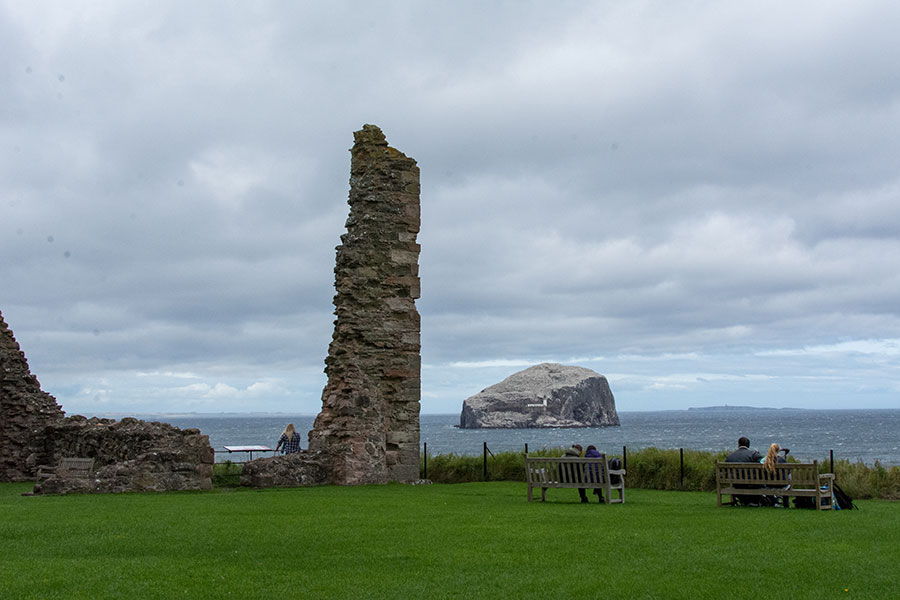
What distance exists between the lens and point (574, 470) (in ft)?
47.2

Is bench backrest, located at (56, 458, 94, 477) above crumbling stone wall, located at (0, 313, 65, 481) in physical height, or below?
below

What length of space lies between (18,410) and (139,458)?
23.1 feet

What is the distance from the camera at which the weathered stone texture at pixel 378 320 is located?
2027cm

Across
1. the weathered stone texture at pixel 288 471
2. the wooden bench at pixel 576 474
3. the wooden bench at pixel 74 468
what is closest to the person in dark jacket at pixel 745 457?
Answer: the wooden bench at pixel 576 474

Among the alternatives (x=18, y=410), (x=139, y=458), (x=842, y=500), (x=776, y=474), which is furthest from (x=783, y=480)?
(x=18, y=410)

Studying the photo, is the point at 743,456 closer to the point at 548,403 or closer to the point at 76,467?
the point at 76,467

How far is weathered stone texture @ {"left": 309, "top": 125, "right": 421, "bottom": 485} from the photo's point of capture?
20266 mm

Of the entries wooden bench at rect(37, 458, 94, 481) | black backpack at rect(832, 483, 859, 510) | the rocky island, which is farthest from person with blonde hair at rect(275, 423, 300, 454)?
the rocky island

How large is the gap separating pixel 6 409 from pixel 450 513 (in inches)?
567

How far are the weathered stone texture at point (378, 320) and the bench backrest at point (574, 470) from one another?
6.26 metres

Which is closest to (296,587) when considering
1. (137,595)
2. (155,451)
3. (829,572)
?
(137,595)

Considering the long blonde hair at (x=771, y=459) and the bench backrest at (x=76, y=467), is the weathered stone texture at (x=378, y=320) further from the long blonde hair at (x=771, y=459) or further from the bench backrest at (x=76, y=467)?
the long blonde hair at (x=771, y=459)

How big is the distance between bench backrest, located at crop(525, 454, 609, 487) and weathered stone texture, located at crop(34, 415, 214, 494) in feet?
22.4

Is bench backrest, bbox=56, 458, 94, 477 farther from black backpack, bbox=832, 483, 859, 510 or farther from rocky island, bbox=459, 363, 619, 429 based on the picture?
rocky island, bbox=459, 363, 619, 429
